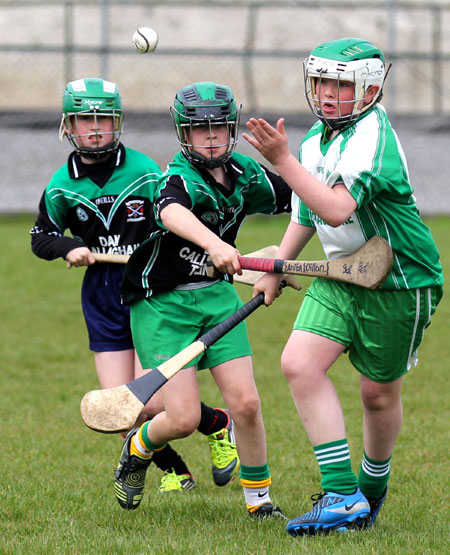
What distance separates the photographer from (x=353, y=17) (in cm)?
1988

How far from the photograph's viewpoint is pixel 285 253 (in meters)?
4.10

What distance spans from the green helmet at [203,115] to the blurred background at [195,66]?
31.9 ft

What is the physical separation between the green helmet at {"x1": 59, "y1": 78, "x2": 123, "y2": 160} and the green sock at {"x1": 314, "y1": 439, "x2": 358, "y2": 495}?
1.94 meters

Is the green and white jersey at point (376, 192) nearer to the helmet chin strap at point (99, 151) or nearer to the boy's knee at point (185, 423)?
the boy's knee at point (185, 423)

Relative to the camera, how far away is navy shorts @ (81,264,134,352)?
4.99 meters

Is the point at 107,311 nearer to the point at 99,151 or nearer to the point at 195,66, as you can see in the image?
the point at 99,151

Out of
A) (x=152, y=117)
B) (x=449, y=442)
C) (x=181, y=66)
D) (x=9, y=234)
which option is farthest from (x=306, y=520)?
(x=181, y=66)

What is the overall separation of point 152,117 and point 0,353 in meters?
8.46

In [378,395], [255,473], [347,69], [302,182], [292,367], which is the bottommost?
[255,473]

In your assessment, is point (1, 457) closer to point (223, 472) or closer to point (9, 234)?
point (223, 472)

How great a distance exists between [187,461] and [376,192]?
2413mm

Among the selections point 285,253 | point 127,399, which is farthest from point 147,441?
point 285,253

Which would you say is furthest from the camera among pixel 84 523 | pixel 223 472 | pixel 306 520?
pixel 223 472

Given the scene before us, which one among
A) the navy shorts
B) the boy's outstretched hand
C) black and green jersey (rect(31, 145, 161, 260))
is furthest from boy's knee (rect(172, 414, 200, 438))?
the boy's outstretched hand
